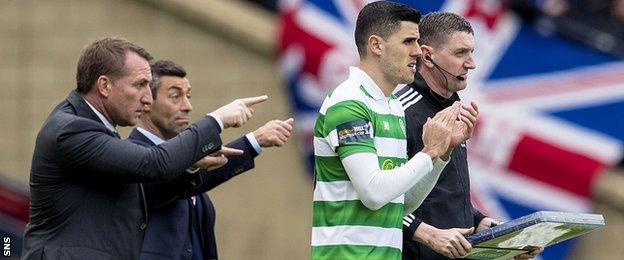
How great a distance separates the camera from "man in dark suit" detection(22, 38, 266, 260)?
17.4ft

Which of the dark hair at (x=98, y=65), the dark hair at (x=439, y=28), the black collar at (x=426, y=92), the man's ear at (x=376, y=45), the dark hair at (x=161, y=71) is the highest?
the dark hair at (x=439, y=28)

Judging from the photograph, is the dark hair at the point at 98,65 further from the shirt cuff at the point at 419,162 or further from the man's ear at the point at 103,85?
the shirt cuff at the point at 419,162

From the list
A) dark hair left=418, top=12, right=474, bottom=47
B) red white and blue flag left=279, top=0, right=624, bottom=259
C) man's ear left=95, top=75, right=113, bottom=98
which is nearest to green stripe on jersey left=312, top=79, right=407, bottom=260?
dark hair left=418, top=12, right=474, bottom=47

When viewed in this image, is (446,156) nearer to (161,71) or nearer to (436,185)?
(436,185)

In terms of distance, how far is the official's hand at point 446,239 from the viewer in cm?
572

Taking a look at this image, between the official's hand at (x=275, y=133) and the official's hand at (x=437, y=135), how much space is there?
651mm

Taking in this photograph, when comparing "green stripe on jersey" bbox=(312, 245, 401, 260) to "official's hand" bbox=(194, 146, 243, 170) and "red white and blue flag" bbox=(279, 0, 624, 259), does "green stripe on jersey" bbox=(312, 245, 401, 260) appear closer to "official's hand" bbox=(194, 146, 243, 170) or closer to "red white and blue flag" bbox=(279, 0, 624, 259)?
"official's hand" bbox=(194, 146, 243, 170)

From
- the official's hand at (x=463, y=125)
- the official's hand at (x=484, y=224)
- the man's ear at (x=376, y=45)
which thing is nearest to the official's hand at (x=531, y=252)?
the official's hand at (x=484, y=224)

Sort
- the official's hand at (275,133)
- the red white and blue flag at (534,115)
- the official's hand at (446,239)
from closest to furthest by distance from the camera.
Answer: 1. the official's hand at (446,239)
2. the official's hand at (275,133)
3. the red white and blue flag at (534,115)

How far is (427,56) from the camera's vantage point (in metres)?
6.30

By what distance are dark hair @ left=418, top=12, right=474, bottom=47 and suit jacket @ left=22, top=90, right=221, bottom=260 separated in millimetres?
1286

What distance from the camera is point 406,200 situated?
5.94 meters

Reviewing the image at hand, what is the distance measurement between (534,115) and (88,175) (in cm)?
570

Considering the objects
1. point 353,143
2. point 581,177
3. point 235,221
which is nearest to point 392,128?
point 353,143
